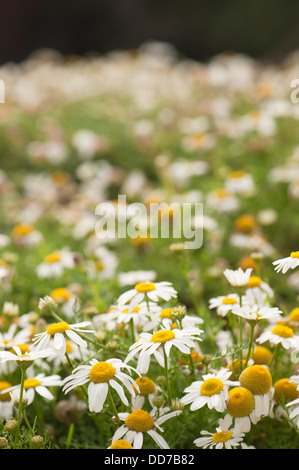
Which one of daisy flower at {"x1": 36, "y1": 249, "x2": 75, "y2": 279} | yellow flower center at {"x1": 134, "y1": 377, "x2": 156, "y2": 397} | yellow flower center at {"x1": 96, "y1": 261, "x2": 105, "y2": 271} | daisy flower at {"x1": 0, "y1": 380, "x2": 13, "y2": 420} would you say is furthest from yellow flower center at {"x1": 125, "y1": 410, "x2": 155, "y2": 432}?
yellow flower center at {"x1": 96, "y1": 261, "x2": 105, "y2": 271}

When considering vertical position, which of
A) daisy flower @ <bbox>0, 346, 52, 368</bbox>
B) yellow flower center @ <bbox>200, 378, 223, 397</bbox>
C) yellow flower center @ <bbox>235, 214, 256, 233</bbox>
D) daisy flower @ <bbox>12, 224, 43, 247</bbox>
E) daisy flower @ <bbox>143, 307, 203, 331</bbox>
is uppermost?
yellow flower center @ <bbox>235, 214, 256, 233</bbox>

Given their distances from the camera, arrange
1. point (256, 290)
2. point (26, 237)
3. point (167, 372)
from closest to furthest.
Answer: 1. point (167, 372)
2. point (256, 290)
3. point (26, 237)

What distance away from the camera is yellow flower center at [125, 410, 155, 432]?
4.65ft

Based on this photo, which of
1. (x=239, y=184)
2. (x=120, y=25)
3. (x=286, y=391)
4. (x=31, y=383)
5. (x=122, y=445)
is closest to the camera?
(x=122, y=445)

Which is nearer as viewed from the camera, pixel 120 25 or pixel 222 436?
pixel 222 436

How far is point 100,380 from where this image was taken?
1396 mm

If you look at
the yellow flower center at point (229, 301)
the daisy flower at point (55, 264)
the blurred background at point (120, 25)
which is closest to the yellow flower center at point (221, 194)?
the daisy flower at point (55, 264)

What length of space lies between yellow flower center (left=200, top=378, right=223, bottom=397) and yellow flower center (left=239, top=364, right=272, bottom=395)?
67mm

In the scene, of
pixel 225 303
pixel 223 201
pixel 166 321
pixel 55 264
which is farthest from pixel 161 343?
pixel 223 201

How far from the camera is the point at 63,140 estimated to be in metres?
4.70

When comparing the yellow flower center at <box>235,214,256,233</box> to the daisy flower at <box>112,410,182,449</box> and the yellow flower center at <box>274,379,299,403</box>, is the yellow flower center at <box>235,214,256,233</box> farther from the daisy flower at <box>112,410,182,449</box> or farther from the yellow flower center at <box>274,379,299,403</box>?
the daisy flower at <box>112,410,182,449</box>

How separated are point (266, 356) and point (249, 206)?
1.80 metres

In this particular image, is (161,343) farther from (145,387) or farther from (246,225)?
(246,225)

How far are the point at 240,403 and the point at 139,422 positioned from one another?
0.26 meters
